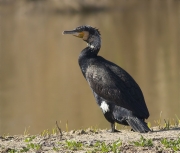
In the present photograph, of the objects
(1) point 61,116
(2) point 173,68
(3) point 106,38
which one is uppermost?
(3) point 106,38

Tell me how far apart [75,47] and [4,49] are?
323 cm

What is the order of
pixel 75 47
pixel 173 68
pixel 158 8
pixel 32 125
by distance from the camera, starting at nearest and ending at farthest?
pixel 32 125, pixel 173 68, pixel 75 47, pixel 158 8

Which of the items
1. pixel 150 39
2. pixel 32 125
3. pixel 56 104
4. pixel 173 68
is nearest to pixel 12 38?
pixel 150 39

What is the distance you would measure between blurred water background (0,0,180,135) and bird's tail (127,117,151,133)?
16.4 feet

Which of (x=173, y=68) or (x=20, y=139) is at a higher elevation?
(x=173, y=68)

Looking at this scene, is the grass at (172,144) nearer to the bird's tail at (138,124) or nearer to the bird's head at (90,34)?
the bird's tail at (138,124)

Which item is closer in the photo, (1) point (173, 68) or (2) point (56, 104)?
(2) point (56, 104)

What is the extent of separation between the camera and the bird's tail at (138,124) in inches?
289

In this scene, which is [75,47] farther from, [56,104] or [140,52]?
[56,104]

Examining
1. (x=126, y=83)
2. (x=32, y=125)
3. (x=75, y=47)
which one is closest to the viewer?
(x=126, y=83)

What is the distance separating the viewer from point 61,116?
14375 mm

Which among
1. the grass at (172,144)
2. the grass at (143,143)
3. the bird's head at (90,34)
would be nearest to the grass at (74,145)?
the grass at (143,143)

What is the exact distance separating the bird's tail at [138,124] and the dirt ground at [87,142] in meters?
0.08

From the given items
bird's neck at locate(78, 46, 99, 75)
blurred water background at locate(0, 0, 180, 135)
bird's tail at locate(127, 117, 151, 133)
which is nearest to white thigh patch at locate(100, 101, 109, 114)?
bird's tail at locate(127, 117, 151, 133)
